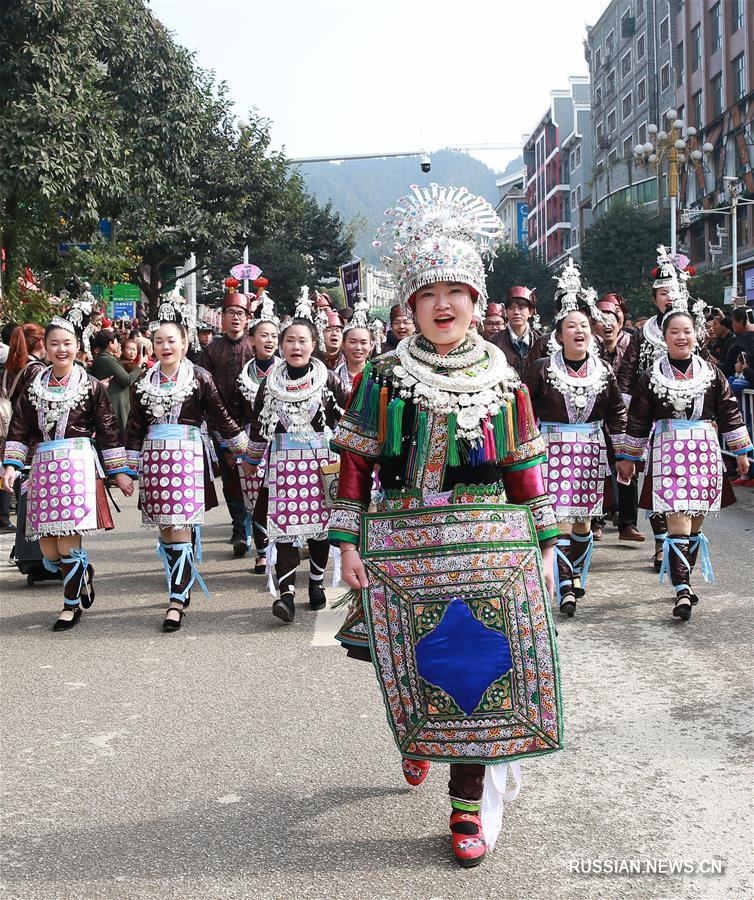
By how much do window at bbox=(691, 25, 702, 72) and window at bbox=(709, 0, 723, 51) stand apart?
180 centimetres

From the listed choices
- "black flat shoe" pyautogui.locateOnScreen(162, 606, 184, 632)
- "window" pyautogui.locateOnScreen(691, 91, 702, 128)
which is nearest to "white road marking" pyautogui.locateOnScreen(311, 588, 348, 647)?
"black flat shoe" pyautogui.locateOnScreen(162, 606, 184, 632)

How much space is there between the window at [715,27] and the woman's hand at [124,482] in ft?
161

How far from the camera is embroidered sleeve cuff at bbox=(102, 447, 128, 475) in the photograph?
7.38 m

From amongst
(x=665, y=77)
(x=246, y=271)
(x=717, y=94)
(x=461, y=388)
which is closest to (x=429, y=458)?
(x=461, y=388)

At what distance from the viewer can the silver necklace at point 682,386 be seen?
7188mm

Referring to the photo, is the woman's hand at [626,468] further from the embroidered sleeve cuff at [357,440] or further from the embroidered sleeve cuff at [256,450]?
the embroidered sleeve cuff at [357,440]

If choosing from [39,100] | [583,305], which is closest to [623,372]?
[583,305]

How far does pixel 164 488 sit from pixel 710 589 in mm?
3823

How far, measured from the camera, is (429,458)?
3867 millimetres

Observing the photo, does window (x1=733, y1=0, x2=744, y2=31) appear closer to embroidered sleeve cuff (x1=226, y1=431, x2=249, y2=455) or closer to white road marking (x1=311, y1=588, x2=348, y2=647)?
embroidered sleeve cuff (x1=226, y1=431, x2=249, y2=455)

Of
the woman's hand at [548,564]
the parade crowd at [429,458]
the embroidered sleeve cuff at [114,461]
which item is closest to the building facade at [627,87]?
the parade crowd at [429,458]

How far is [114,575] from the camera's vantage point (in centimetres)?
911

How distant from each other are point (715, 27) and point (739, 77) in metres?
4.57

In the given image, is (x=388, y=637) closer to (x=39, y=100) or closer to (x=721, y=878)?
(x=721, y=878)
